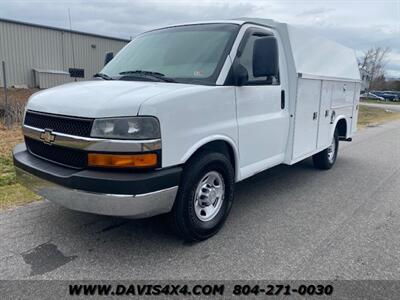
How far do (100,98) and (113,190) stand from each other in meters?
0.80

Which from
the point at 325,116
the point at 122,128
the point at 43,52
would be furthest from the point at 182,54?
the point at 43,52

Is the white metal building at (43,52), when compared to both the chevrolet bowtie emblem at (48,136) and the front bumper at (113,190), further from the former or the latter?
the front bumper at (113,190)

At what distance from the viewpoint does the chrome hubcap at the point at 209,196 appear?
3611 mm

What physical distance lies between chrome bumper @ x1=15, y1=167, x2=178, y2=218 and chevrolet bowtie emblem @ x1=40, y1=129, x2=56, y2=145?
0.37 m

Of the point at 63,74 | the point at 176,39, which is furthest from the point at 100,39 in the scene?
the point at 176,39

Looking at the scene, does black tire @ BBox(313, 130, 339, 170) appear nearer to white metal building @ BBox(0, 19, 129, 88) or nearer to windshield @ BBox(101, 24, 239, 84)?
windshield @ BBox(101, 24, 239, 84)

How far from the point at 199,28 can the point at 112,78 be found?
1.19 meters

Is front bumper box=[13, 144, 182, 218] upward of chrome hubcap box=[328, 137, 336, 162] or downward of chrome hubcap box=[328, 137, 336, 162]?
upward

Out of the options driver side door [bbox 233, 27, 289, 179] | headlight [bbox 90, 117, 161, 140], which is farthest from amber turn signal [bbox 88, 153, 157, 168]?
driver side door [bbox 233, 27, 289, 179]

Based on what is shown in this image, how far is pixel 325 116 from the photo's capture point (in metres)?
5.96

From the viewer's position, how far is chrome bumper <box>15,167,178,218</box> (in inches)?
114

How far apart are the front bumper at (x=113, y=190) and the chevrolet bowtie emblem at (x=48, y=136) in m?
0.25

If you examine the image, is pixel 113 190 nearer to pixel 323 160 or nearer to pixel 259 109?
pixel 259 109

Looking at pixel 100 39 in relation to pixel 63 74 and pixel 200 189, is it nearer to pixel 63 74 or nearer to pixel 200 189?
pixel 63 74
